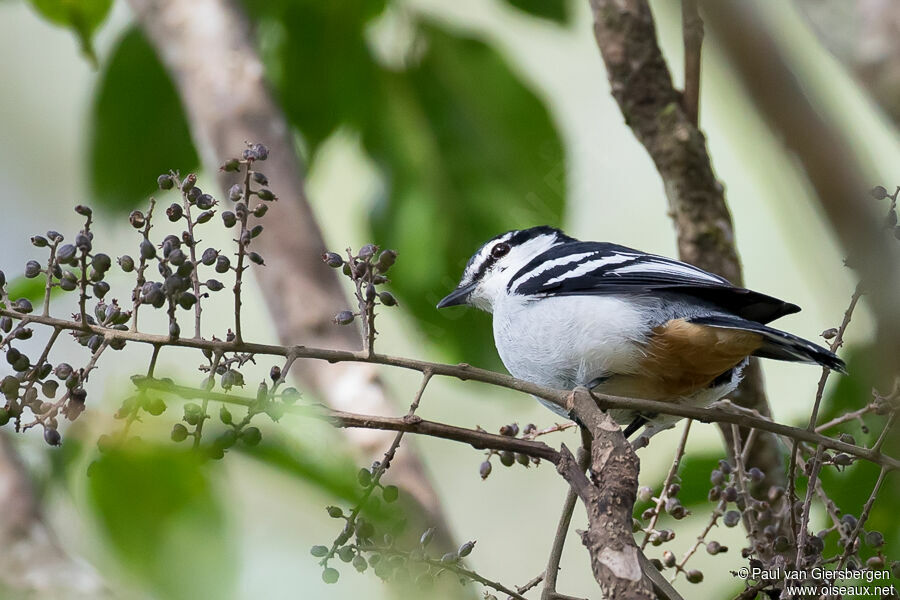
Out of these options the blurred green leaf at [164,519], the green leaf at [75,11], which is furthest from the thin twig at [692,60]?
the blurred green leaf at [164,519]

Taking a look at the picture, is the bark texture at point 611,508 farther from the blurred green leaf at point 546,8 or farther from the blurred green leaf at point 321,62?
the blurred green leaf at point 321,62

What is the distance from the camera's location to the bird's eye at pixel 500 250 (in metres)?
3.29

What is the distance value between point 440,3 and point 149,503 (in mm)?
3148

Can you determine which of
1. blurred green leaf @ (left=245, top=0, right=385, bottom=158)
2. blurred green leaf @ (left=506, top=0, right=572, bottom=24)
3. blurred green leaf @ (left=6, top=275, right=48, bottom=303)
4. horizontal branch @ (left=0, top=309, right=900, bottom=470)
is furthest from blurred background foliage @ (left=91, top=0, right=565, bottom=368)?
horizontal branch @ (left=0, top=309, right=900, bottom=470)

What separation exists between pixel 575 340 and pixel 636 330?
15cm

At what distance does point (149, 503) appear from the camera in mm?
1090

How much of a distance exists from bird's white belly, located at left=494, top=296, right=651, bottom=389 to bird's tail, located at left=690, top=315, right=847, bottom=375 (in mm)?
182

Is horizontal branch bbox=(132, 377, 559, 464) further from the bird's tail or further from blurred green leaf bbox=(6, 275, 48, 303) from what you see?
the bird's tail

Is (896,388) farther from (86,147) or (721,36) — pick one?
(86,147)

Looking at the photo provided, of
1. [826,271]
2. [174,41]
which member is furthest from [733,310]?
[174,41]

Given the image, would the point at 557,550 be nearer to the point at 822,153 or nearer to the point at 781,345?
the point at 822,153

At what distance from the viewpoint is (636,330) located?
8.15 ft

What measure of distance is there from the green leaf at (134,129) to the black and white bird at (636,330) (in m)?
1.49

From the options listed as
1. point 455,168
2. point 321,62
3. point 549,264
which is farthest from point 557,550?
point 321,62
